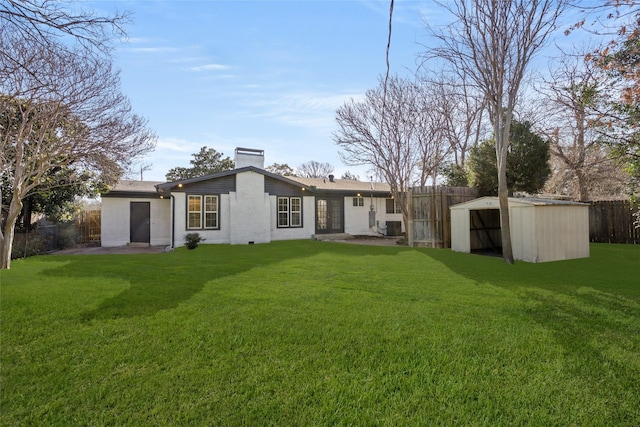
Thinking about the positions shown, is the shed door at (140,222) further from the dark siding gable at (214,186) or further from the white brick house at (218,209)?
the dark siding gable at (214,186)

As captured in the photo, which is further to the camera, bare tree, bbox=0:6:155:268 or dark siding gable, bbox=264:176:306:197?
dark siding gable, bbox=264:176:306:197

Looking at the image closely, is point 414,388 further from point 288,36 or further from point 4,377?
point 288,36

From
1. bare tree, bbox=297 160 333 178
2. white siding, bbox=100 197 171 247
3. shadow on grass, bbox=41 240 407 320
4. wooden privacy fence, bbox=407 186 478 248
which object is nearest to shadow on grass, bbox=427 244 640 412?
wooden privacy fence, bbox=407 186 478 248

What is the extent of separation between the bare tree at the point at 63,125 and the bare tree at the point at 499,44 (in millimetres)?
8935

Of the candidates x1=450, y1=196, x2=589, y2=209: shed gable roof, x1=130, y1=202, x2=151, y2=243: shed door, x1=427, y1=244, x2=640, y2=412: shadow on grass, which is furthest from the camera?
x1=130, y1=202, x2=151, y2=243: shed door

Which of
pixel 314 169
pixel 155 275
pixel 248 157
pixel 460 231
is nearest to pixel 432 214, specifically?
pixel 460 231

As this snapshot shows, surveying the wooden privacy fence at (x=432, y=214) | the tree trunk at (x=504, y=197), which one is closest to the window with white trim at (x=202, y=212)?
the wooden privacy fence at (x=432, y=214)

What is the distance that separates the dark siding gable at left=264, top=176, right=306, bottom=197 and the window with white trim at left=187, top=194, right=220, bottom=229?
8.26 feet

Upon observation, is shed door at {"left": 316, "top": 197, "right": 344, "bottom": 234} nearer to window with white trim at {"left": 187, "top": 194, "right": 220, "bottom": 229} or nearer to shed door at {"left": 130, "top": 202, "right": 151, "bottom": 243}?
window with white trim at {"left": 187, "top": 194, "right": 220, "bottom": 229}

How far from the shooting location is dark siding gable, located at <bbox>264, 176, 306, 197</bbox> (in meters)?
15.8

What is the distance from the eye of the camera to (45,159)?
866cm

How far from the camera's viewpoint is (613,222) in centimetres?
1449

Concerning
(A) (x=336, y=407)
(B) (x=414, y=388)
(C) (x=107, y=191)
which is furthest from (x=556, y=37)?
(C) (x=107, y=191)

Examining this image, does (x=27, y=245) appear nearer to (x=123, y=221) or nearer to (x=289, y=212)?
(x=123, y=221)
